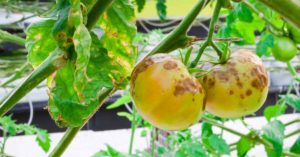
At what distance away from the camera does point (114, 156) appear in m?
0.89

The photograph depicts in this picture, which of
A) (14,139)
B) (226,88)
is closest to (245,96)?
(226,88)

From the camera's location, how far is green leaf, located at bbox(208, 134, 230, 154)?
2.99 feet

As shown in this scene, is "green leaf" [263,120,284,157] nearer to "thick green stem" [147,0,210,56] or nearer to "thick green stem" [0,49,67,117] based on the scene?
"thick green stem" [147,0,210,56]

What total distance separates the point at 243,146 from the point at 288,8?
682mm

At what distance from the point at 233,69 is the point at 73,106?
18cm

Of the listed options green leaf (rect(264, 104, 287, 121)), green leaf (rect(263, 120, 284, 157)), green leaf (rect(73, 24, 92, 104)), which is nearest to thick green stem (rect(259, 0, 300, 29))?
green leaf (rect(73, 24, 92, 104))

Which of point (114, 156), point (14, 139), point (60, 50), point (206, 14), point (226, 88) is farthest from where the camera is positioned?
point (206, 14)

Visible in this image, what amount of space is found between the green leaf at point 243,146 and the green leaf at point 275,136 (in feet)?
0.18

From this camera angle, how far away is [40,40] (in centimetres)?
36

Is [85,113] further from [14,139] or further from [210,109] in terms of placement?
[14,139]

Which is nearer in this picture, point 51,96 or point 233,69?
point 51,96

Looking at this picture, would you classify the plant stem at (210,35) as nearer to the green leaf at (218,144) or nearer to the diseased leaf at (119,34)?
the diseased leaf at (119,34)

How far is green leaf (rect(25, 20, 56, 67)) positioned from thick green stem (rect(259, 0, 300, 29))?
16 cm

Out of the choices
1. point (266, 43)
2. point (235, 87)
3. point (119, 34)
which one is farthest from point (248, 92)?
point (266, 43)
